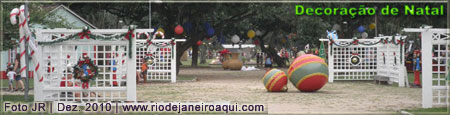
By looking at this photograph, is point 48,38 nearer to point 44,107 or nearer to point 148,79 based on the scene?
point 44,107

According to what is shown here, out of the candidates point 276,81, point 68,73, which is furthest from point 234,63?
point 68,73

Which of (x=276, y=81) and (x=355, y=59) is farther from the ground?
(x=355, y=59)

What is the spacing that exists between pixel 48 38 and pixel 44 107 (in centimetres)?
229

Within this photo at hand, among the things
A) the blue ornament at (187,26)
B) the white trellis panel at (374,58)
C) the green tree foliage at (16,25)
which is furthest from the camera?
the blue ornament at (187,26)

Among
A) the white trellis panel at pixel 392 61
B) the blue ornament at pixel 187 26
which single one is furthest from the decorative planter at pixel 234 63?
the white trellis panel at pixel 392 61

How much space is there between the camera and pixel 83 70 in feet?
47.0

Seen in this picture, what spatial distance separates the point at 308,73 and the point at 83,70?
694 centimetres

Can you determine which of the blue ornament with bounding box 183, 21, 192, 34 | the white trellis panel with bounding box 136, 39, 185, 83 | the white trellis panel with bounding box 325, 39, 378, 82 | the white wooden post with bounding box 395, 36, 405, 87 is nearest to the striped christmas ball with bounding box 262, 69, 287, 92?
the white wooden post with bounding box 395, 36, 405, 87

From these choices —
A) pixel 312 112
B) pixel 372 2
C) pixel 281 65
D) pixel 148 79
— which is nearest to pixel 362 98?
pixel 312 112

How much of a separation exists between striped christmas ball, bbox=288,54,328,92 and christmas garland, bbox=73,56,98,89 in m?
6.52

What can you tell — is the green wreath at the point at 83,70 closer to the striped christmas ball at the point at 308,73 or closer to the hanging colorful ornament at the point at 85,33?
the hanging colorful ornament at the point at 85,33

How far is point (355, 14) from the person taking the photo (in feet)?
107

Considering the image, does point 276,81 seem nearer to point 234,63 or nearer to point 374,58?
point 374,58

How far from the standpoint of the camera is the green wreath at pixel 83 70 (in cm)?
1427
